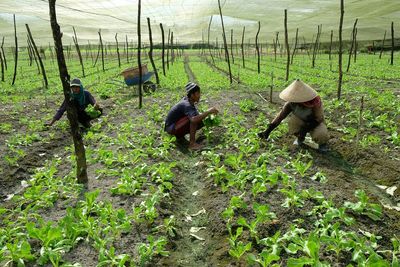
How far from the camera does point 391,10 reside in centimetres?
1808

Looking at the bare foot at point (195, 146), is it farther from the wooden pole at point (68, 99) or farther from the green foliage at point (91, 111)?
the green foliage at point (91, 111)

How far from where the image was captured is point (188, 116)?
644cm

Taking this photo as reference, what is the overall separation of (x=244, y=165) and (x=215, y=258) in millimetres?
1883

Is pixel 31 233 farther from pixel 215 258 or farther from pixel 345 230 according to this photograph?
pixel 345 230

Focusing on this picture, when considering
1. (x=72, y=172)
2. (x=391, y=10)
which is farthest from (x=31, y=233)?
(x=391, y=10)

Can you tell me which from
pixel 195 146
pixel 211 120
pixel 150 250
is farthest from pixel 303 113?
pixel 150 250

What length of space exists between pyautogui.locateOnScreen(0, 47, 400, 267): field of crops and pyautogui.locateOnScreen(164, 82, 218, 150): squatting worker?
0.75 ft

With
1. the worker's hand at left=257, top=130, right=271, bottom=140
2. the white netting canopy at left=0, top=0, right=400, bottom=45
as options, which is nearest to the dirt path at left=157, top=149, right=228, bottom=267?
the worker's hand at left=257, top=130, right=271, bottom=140

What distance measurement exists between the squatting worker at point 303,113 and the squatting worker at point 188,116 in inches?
48.0

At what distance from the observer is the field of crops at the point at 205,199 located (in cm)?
313

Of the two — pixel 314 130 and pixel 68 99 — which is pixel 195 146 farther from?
pixel 68 99

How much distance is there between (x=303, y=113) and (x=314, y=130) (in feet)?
1.14

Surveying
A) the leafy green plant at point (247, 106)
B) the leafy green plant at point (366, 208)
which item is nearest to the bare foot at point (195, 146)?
the leafy green plant at point (247, 106)

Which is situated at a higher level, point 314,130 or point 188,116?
point 188,116
